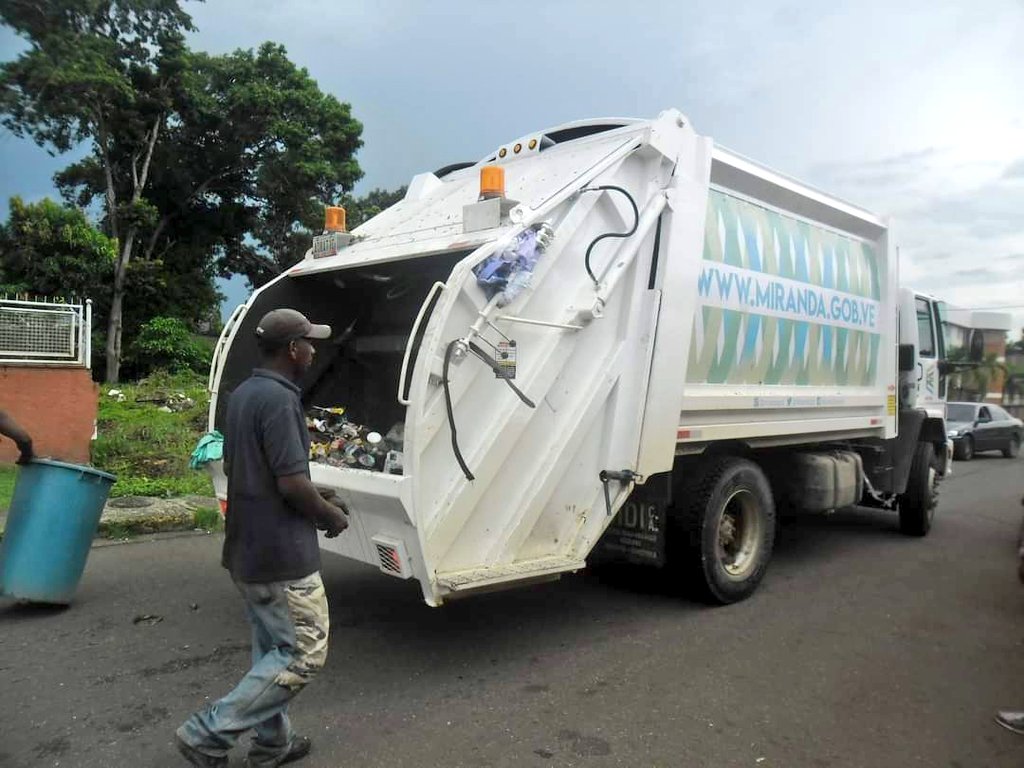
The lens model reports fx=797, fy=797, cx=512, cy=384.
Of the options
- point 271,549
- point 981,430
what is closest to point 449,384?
point 271,549

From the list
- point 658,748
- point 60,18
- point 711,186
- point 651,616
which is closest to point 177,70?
point 60,18

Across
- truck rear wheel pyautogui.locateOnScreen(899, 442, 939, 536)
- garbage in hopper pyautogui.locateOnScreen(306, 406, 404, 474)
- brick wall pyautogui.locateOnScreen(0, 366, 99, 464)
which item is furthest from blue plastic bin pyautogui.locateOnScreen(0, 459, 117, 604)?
truck rear wheel pyautogui.locateOnScreen(899, 442, 939, 536)

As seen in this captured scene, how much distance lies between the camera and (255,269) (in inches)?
830

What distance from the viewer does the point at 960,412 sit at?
18.7 meters

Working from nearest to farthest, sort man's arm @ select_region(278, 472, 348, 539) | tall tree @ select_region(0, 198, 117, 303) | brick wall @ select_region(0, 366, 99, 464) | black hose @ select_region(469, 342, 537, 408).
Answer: man's arm @ select_region(278, 472, 348, 539)
black hose @ select_region(469, 342, 537, 408)
brick wall @ select_region(0, 366, 99, 464)
tall tree @ select_region(0, 198, 117, 303)

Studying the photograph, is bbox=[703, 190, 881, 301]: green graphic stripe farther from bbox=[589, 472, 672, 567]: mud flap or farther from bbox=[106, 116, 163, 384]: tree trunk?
bbox=[106, 116, 163, 384]: tree trunk

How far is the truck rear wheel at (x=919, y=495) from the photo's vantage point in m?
7.71

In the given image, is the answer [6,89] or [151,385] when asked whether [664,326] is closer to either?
[6,89]

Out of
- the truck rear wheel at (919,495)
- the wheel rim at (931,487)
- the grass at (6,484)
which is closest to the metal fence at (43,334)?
the grass at (6,484)

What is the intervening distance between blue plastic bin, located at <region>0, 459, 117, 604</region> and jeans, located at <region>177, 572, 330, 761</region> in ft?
7.79

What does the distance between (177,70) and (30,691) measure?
16.0m

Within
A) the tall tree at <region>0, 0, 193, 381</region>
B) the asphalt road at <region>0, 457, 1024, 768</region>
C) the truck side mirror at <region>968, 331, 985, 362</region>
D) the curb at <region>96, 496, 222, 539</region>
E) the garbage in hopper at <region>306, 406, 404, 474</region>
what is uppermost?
the tall tree at <region>0, 0, 193, 381</region>

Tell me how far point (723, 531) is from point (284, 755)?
10.8ft

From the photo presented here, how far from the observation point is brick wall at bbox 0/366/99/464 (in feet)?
31.5
